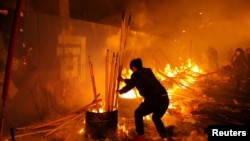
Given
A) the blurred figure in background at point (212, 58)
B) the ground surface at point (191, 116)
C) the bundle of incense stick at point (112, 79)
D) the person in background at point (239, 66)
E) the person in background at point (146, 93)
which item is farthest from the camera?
the blurred figure in background at point (212, 58)

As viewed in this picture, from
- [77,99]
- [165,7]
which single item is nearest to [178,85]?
[77,99]

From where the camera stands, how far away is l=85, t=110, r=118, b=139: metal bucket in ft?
21.7

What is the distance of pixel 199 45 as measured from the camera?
117 ft

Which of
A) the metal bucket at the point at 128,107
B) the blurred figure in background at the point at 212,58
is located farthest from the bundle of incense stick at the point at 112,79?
the blurred figure in background at the point at 212,58

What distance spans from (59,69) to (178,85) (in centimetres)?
808

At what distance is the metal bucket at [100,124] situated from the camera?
6.62 m

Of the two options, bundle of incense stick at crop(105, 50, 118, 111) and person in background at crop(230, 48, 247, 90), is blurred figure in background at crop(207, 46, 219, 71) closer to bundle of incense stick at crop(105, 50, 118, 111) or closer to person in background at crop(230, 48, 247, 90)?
person in background at crop(230, 48, 247, 90)

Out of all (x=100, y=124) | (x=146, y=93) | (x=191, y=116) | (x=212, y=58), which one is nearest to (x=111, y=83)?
(x=146, y=93)

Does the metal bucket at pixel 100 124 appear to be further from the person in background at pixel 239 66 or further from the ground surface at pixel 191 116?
the person in background at pixel 239 66

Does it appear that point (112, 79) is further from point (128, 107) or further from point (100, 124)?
point (128, 107)

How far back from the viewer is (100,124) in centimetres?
663

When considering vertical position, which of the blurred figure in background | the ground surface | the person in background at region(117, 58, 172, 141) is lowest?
the ground surface

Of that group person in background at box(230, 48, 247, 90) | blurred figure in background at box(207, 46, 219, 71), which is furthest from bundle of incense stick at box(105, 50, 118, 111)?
blurred figure in background at box(207, 46, 219, 71)

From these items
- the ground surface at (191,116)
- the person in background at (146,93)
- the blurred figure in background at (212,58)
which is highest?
the blurred figure in background at (212,58)
